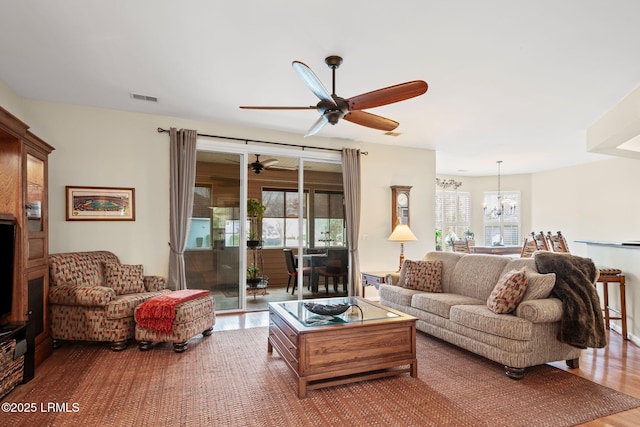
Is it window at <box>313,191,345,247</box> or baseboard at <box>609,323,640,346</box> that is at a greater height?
window at <box>313,191,345,247</box>

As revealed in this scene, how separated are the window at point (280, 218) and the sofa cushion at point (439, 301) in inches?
107

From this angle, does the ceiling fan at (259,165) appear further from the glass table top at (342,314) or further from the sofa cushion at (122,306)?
the glass table top at (342,314)

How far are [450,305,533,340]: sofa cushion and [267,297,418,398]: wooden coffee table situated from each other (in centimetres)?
67

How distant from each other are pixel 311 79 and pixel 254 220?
3846 mm

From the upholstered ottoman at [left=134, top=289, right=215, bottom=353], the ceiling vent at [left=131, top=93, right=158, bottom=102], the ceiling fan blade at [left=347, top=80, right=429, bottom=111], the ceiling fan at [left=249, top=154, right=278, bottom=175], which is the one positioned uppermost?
the ceiling vent at [left=131, top=93, right=158, bottom=102]

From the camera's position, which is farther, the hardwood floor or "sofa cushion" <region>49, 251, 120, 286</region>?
"sofa cushion" <region>49, 251, 120, 286</region>

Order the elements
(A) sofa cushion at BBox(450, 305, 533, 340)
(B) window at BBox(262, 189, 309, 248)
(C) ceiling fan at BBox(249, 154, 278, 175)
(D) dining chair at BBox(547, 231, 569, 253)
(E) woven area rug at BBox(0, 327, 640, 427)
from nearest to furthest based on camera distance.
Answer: (E) woven area rug at BBox(0, 327, 640, 427)
(A) sofa cushion at BBox(450, 305, 533, 340)
(D) dining chair at BBox(547, 231, 569, 253)
(C) ceiling fan at BBox(249, 154, 278, 175)
(B) window at BBox(262, 189, 309, 248)

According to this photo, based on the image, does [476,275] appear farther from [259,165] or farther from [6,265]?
[6,265]

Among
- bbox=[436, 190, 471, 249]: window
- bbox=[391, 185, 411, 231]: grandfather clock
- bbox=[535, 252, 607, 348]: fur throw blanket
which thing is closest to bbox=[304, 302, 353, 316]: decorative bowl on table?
bbox=[535, 252, 607, 348]: fur throw blanket

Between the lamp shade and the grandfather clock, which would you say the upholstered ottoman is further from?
the grandfather clock

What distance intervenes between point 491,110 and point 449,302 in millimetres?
2625

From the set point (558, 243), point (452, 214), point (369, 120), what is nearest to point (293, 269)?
point (369, 120)

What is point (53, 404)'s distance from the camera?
262cm

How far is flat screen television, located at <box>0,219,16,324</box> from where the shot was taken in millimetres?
3020
